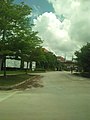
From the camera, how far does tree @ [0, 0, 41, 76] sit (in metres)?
29.8

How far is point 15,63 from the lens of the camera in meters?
90.6

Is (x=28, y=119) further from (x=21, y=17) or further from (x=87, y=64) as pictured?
(x=87, y=64)

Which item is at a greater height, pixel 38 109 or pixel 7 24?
pixel 7 24

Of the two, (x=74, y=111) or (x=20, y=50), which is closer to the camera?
(x=74, y=111)

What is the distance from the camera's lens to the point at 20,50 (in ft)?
107

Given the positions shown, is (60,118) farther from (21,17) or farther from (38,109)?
(21,17)

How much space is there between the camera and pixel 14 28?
3095cm

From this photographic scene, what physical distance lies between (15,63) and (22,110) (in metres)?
79.0

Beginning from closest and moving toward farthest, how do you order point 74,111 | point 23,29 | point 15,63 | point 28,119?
point 28,119
point 74,111
point 23,29
point 15,63

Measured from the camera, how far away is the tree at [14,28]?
29.8 m

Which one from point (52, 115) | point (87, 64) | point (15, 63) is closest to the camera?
point (52, 115)

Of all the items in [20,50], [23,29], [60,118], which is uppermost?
[23,29]

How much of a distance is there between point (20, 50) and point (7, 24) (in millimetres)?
4149

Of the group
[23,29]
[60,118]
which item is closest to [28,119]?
[60,118]
